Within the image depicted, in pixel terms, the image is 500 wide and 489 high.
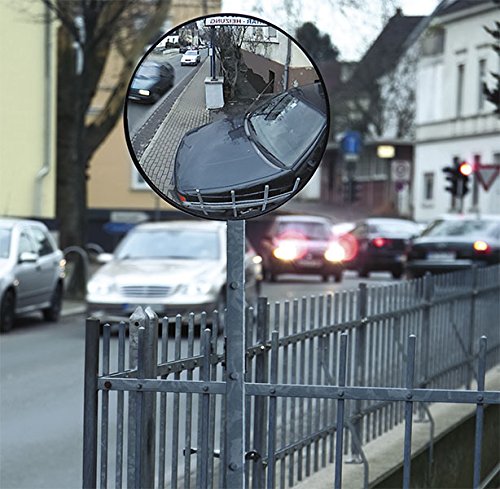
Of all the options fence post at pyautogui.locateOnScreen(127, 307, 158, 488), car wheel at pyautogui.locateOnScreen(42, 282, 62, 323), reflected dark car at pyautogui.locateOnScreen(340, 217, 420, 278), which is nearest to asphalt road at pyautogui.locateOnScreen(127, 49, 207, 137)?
fence post at pyautogui.locateOnScreen(127, 307, 158, 488)

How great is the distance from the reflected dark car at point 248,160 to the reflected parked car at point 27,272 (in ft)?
51.3

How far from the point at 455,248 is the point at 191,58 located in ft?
76.1

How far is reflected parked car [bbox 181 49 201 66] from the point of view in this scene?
3.92 m

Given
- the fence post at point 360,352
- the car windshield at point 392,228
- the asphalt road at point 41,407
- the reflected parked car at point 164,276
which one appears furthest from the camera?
the car windshield at point 392,228

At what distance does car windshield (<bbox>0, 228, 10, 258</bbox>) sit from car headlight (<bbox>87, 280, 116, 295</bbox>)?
1683mm

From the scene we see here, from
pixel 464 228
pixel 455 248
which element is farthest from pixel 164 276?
pixel 464 228

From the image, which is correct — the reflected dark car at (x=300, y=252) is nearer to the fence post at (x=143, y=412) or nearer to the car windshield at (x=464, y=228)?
the car windshield at (x=464, y=228)

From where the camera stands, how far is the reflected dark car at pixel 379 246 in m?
37.2

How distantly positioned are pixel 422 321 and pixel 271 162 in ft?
19.0

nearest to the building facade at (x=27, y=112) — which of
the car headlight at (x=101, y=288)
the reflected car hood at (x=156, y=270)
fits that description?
the reflected car hood at (x=156, y=270)

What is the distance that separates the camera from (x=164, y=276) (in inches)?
759

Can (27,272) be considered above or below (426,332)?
below

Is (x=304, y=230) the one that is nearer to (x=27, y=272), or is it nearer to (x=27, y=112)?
(x=27, y=112)

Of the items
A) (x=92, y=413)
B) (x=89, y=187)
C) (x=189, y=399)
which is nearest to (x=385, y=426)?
(x=189, y=399)
